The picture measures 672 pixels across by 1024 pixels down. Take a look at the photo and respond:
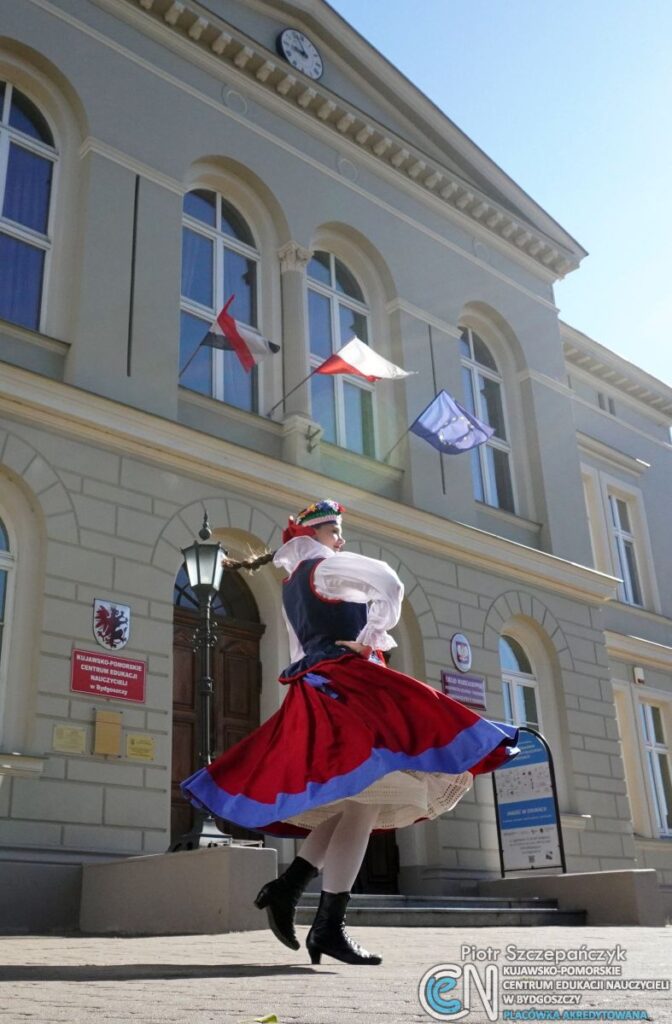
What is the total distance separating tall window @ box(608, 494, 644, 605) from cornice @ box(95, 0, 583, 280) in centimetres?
489

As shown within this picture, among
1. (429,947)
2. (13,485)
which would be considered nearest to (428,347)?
(13,485)

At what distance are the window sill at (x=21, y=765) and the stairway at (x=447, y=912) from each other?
254 cm

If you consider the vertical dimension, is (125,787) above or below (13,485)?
below

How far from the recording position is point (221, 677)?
38.3ft

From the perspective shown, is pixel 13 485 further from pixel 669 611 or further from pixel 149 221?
pixel 669 611

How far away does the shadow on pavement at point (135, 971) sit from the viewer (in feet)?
11.8

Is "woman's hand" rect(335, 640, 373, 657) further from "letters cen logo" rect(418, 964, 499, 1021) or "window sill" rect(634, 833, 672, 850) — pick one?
"window sill" rect(634, 833, 672, 850)

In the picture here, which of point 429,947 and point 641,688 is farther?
point 641,688

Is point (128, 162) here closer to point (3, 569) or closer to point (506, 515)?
point (3, 569)

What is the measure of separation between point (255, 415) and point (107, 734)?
4.60 m

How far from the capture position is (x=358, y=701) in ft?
13.7

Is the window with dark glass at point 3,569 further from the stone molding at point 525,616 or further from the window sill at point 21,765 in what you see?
the stone molding at point 525,616

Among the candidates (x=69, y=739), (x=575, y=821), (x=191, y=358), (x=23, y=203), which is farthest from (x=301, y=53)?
(x=575, y=821)

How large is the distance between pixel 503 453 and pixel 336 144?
5437 millimetres
